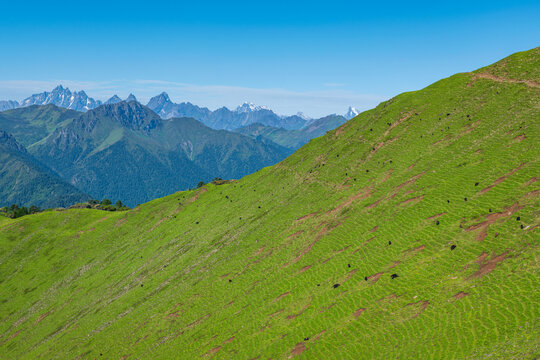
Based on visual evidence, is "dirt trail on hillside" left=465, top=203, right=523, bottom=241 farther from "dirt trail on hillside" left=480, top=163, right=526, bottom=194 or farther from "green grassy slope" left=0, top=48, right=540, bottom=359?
"dirt trail on hillside" left=480, top=163, right=526, bottom=194

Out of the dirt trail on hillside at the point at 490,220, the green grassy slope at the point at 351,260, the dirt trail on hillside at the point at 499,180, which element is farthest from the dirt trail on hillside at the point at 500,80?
the dirt trail on hillside at the point at 490,220

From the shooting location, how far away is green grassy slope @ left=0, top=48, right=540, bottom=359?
35594mm

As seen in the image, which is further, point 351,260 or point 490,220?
point 351,260

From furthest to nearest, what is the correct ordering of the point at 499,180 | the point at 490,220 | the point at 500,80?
the point at 500,80, the point at 499,180, the point at 490,220

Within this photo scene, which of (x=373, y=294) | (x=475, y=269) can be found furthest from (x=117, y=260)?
(x=475, y=269)

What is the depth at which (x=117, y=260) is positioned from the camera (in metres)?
118

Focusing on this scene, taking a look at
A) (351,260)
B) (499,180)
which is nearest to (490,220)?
(499,180)

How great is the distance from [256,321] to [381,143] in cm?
5703

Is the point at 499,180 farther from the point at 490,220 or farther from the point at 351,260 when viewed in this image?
the point at 351,260

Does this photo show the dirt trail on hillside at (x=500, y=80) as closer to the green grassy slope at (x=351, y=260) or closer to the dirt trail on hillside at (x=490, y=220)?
the green grassy slope at (x=351, y=260)

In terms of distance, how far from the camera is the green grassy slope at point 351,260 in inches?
1401

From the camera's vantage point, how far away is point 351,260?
5316 centimetres

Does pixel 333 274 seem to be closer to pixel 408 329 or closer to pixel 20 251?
pixel 408 329

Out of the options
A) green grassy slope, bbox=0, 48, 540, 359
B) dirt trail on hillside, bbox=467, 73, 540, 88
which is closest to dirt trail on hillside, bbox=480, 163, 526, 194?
green grassy slope, bbox=0, 48, 540, 359
